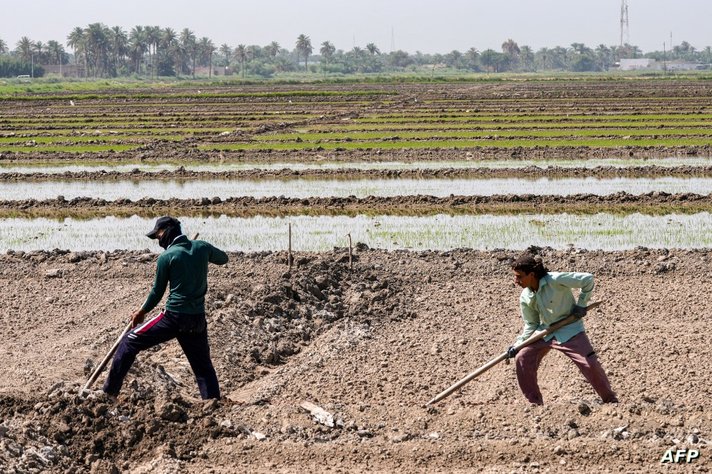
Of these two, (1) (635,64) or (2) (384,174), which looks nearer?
(2) (384,174)

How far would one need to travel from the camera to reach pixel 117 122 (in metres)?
40.9

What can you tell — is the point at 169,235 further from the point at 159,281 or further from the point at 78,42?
the point at 78,42

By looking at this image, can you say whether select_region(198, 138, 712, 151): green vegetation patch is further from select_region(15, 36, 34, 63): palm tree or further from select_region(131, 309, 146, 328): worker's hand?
select_region(15, 36, 34, 63): palm tree

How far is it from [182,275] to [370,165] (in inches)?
723

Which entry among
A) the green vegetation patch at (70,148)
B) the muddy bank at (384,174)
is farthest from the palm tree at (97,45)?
the muddy bank at (384,174)

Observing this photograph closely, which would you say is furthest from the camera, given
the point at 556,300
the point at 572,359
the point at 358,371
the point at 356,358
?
the point at 356,358

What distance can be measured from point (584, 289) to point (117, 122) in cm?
3539

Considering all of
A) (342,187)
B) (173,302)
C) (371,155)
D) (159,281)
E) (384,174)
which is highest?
(159,281)

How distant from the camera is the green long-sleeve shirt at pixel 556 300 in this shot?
7.34m

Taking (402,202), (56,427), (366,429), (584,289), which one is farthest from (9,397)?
(402,202)

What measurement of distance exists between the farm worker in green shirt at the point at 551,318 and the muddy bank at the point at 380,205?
11488mm

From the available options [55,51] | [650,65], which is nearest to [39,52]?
[55,51]

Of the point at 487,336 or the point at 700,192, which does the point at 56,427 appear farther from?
the point at 700,192

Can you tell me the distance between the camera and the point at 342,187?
2259 centimetres
